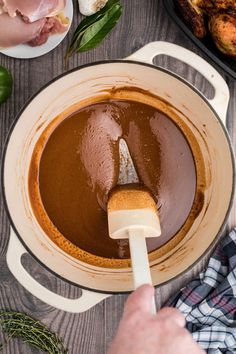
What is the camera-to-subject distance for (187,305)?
136cm

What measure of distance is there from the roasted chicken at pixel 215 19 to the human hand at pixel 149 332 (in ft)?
2.00

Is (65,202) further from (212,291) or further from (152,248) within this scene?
(212,291)

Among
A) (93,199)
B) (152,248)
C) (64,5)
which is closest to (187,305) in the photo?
(152,248)

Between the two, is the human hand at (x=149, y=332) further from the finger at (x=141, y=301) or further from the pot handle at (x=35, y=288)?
the pot handle at (x=35, y=288)

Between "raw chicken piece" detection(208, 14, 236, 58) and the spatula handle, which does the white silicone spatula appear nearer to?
the spatula handle

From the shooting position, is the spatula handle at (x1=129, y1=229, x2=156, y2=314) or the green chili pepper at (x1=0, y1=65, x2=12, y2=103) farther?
the green chili pepper at (x1=0, y1=65, x2=12, y2=103)

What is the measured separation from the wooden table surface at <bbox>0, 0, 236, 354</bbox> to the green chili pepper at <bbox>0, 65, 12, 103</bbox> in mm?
42

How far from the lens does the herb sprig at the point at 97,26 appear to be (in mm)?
1238

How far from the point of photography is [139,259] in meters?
1.04

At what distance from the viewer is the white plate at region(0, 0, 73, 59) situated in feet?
4.16

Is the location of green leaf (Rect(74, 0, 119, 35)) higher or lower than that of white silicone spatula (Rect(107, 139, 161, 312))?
higher

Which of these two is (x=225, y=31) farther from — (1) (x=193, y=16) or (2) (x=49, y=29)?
(2) (x=49, y=29)

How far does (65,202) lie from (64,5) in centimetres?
43

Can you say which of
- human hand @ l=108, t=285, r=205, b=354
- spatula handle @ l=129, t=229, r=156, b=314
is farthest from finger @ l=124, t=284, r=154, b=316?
spatula handle @ l=129, t=229, r=156, b=314
